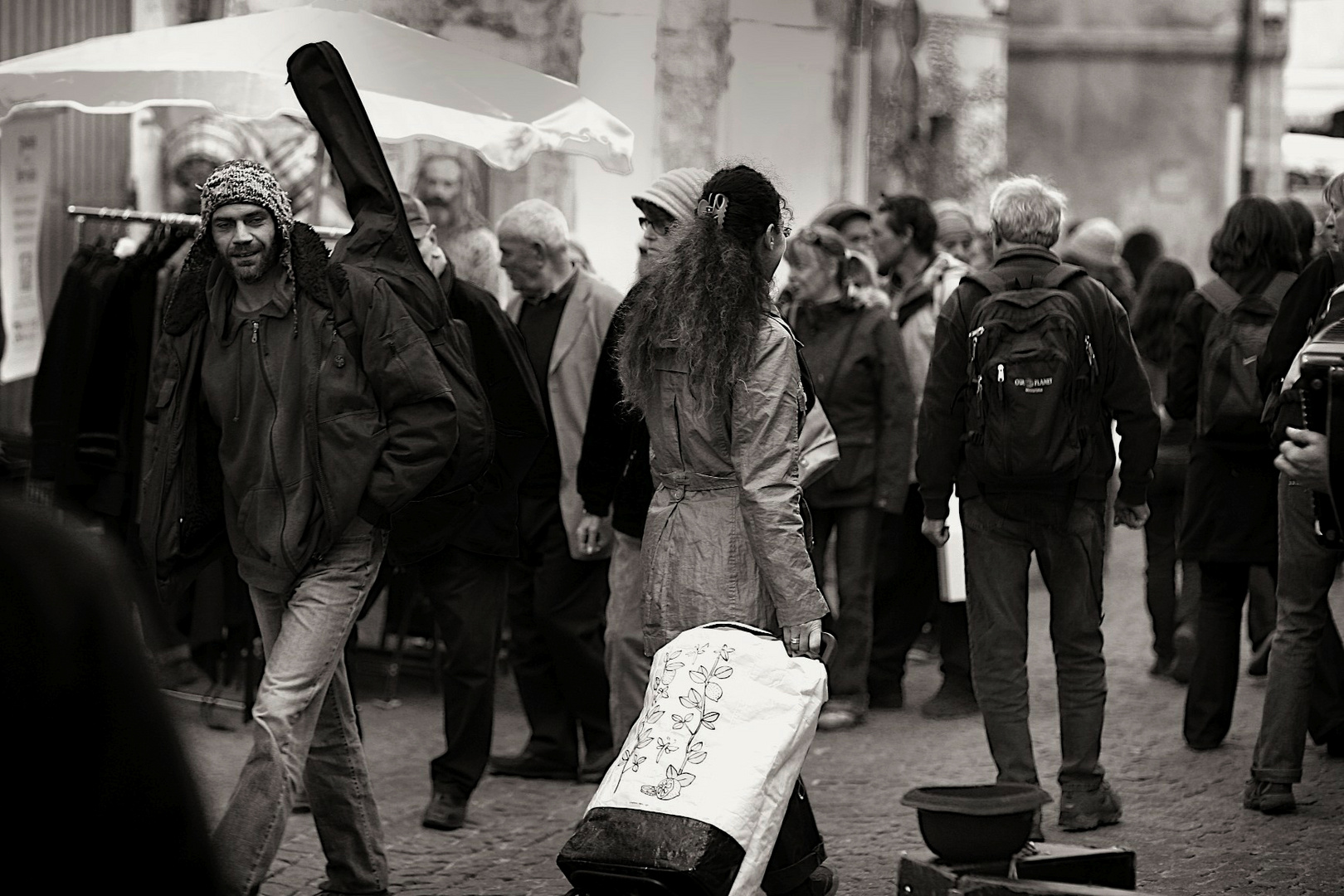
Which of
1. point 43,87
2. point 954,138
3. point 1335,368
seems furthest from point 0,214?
point 954,138

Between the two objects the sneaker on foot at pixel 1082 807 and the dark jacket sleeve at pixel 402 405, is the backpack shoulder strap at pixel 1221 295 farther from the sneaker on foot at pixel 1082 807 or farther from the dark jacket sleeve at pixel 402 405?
the dark jacket sleeve at pixel 402 405

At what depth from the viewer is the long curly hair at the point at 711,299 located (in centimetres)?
482

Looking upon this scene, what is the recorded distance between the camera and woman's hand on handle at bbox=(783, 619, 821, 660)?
187 inches

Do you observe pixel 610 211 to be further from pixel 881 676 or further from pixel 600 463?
pixel 600 463

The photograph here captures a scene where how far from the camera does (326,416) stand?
15.9ft

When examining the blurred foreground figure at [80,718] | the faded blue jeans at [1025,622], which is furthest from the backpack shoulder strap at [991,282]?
the blurred foreground figure at [80,718]

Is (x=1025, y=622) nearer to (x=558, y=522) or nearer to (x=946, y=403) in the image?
(x=946, y=403)

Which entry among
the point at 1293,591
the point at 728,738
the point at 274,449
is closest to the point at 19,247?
the point at 274,449

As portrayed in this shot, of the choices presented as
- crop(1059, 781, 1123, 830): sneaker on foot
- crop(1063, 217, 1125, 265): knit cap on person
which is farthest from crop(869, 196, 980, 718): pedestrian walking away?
crop(1063, 217, 1125, 265): knit cap on person

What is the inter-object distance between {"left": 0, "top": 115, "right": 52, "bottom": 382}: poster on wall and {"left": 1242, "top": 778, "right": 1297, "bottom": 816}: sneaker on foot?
6.15 metres

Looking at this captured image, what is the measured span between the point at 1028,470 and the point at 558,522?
2.02 metres

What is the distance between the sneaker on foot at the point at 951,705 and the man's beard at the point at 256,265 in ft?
13.7

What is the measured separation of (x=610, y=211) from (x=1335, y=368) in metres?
6.07

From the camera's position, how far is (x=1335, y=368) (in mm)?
4449
